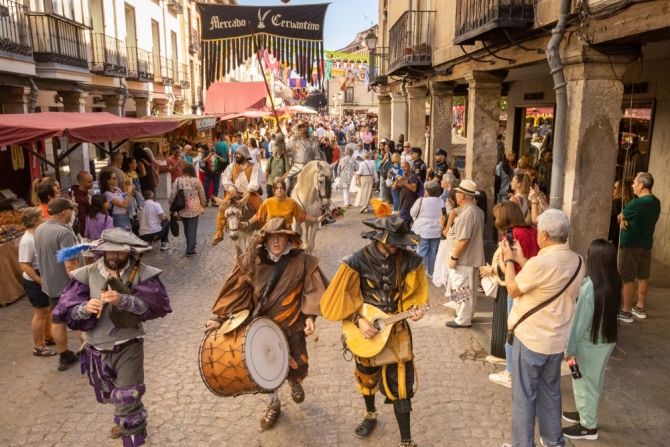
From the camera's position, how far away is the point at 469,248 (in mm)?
6281

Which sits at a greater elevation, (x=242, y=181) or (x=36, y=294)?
(x=242, y=181)

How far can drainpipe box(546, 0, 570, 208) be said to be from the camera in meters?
6.19

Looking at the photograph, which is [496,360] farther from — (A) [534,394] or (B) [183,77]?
(B) [183,77]

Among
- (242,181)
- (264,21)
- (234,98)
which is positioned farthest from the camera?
(234,98)

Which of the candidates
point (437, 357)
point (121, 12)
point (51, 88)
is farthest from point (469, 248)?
point (121, 12)

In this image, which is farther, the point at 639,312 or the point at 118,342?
the point at 639,312

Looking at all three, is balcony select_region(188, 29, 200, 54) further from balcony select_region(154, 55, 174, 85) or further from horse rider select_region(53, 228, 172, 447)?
horse rider select_region(53, 228, 172, 447)

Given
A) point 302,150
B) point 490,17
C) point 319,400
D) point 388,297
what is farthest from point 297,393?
point 302,150

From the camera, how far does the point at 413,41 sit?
14.2 meters

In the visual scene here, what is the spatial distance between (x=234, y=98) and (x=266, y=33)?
14.2 m

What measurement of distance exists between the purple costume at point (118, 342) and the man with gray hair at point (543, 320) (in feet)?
8.64

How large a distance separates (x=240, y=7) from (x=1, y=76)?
19.0 ft

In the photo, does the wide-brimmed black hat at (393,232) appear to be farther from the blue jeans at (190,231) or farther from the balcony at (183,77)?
the balcony at (183,77)

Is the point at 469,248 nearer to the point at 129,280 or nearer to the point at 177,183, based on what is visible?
the point at 129,280
